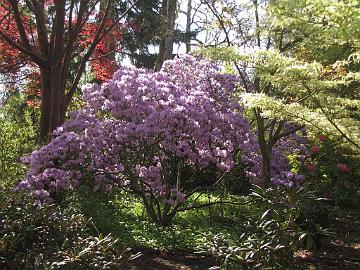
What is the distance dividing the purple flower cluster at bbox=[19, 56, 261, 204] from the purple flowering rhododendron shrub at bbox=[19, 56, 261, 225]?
1 cm

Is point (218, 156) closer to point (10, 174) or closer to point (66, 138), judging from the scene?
point (66, 138)

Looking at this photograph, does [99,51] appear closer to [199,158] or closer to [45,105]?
[45,105]

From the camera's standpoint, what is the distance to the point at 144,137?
236 inches

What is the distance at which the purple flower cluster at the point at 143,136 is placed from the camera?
5934 millimetres

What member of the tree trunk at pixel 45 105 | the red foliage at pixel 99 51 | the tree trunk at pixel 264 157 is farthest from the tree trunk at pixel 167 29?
the tree trunk at pixel 264 157

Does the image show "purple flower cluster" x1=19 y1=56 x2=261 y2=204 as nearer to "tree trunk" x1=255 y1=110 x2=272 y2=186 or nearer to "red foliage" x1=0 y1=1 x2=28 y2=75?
"tree trunk" x1=255 y1=110 x2=272 y2=186

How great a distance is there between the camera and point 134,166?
6379 millimetres

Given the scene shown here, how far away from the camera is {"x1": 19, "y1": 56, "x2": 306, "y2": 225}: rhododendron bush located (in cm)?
594

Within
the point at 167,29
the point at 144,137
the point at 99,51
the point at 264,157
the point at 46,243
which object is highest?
the point at 167,29

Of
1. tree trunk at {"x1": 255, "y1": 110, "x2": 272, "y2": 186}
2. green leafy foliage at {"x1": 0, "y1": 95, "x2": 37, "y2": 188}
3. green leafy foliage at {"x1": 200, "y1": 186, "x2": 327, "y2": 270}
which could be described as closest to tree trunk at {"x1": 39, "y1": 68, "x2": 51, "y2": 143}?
green leafy foliage at {"x1": 0, "y1": 95, "x2": 37, "y2": 188}

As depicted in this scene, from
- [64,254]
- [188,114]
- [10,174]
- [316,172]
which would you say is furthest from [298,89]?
[10,174]

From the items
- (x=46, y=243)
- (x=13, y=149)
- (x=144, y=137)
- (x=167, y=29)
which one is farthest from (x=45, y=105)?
(x=46, y=243)

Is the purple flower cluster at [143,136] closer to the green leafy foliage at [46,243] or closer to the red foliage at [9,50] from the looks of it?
the green leafy foliage at [46,243]

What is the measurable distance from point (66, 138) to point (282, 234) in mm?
3642
